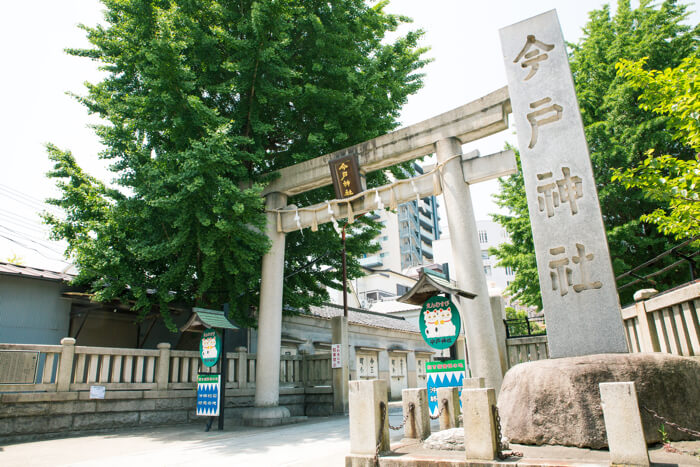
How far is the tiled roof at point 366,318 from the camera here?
23.5m

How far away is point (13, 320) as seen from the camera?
1202 centimetres

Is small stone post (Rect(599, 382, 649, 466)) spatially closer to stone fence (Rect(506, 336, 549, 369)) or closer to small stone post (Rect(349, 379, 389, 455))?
small stone post (Rect(349, 379, 389, 455))

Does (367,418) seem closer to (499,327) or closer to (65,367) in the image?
(499,327)

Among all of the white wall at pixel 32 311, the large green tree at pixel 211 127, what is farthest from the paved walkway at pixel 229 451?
the white wall at pixel 32 311

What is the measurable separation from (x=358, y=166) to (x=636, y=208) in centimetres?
1081

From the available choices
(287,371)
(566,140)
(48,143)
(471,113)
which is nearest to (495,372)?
(566,140)

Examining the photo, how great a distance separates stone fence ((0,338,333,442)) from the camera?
895cm

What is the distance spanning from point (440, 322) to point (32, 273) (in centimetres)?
1147

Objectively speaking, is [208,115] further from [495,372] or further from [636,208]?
[636,208]

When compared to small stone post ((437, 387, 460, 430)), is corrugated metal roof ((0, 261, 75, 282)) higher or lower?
higher

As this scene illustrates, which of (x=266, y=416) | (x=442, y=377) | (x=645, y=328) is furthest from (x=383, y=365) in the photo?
(x=442, y=377)

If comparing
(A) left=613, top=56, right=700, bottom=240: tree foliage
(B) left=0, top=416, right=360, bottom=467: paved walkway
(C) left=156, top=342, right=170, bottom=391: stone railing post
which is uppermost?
(A) left=613, top=56, right=700, bottom=240: tree foliage

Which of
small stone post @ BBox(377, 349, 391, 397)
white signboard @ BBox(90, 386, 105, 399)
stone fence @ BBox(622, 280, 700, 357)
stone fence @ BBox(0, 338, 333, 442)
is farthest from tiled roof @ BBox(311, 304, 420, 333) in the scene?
stone fence @ BBox(622, 280, 700, 357)

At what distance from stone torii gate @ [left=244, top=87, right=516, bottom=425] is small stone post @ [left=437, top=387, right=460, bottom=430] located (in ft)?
6.43
